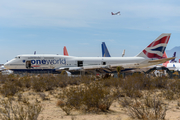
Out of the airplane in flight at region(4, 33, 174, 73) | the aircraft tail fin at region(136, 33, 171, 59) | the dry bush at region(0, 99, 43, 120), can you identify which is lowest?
the dry bush at region(0, 99, 43, 120)

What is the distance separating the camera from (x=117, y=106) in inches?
431

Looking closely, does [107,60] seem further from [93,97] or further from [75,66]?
[93,97]

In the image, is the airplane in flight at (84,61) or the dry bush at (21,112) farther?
the airplane in flight at (84,61)

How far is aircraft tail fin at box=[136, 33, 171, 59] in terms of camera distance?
129 feet

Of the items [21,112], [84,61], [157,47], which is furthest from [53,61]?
[21,112]

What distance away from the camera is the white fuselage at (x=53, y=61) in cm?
3569

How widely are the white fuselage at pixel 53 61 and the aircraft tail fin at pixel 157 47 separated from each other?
5.75ft

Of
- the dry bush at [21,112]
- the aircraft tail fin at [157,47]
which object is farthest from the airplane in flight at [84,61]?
the dry bush at [21,112]

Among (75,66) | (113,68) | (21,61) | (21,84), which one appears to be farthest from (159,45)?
(21,84)

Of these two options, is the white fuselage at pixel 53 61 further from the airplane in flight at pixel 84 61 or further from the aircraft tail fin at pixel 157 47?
the aircraft tail fin at pixel 157 47

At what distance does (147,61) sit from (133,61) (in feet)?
9.04

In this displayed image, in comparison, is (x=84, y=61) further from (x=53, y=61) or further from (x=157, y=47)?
(x=157, y=47)

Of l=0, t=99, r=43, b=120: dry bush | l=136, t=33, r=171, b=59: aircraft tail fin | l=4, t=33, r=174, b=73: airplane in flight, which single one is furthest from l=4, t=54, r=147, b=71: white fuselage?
l=0, t=99, r=43, b=120: dry bush

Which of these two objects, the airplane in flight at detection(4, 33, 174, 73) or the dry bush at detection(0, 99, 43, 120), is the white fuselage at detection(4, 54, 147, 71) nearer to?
the airplane in flight at detection(4, 33, 174, 73)
